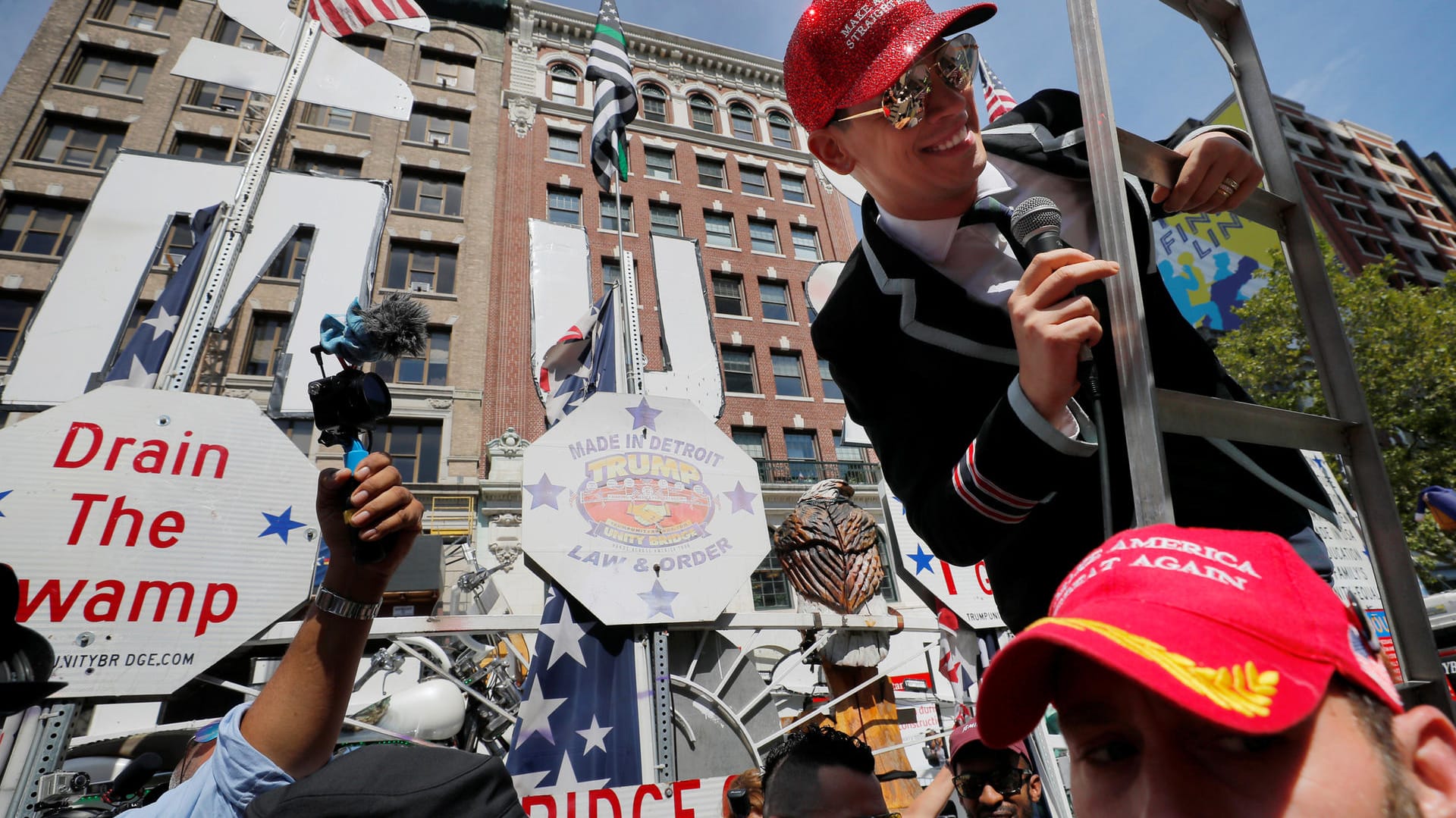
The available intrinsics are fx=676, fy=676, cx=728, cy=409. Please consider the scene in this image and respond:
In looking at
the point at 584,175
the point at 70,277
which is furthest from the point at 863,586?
the point at 584,175

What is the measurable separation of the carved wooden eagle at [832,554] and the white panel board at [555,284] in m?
4.29

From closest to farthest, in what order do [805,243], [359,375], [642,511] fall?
[359,375] → [642,511] → [805,243]

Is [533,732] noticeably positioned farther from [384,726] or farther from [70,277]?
[70,277]

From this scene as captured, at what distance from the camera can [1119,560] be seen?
959 mm

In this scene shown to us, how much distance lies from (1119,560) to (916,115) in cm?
98

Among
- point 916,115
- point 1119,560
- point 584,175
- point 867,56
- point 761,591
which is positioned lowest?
point 1119,560

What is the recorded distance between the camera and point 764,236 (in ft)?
88.9

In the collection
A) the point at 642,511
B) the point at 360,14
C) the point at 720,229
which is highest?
the point at 720,229

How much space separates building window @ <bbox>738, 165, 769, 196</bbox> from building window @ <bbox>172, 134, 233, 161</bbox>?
17704 mm

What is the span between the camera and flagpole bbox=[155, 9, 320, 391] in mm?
5816

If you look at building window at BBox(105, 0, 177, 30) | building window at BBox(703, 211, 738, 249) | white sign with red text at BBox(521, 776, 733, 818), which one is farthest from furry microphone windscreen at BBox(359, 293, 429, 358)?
building window at BBox(105, 0, 177, 30)

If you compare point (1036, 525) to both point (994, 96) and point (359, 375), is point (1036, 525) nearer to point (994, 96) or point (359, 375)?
point (359, 375)

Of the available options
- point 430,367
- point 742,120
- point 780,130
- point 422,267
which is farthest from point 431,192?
point 780,130

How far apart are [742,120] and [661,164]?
17.3ft
